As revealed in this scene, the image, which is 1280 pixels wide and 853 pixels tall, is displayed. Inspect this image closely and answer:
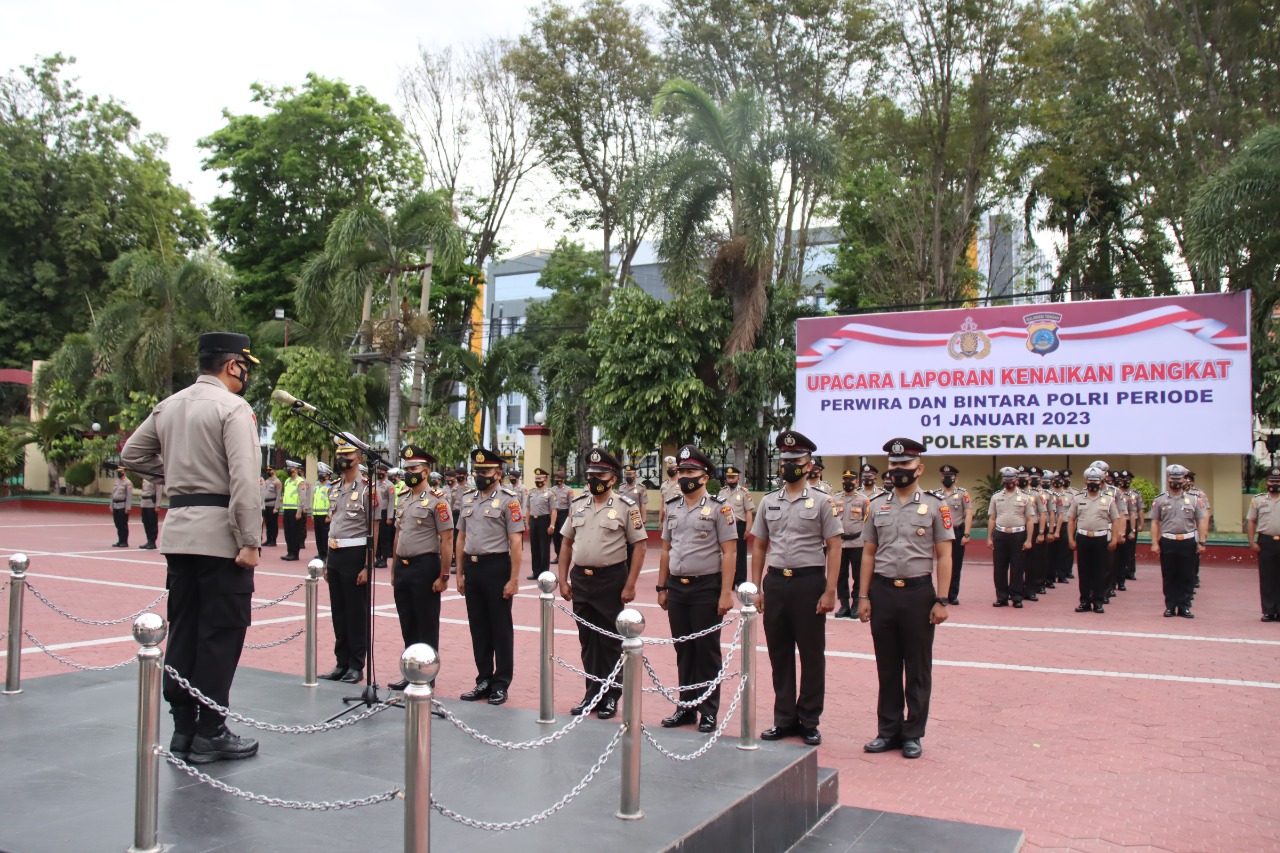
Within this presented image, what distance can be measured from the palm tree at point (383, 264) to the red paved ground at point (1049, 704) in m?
9.15

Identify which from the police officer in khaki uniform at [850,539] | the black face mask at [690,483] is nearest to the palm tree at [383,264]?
the police officer in khaki uniform at [850,539]

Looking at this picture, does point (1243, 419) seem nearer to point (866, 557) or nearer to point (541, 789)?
point (866, 557)

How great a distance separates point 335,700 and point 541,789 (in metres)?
2.42

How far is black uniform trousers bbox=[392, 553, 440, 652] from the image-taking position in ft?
25.8

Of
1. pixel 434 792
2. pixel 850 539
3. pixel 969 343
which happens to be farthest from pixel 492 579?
pixel 969 343

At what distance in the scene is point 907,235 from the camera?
27.7 m

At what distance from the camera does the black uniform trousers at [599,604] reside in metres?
7.34

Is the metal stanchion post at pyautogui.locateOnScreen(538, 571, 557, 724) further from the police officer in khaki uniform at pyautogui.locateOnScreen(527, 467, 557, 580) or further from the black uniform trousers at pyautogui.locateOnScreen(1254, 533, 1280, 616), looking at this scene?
the police officer in khaki uniform at pyautogui.locateOnScreen(527, 467, 557, 580)

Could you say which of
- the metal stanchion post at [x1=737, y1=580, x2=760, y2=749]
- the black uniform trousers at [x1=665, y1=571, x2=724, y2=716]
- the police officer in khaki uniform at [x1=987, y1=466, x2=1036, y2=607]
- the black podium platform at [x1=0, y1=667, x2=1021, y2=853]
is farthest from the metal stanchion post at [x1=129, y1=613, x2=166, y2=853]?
the police officer in khaki uniform at [x1=987, y1=466, x2=1036, y2=607]

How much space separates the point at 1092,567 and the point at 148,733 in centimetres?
1235

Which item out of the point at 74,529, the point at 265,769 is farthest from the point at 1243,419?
the point at 74,529

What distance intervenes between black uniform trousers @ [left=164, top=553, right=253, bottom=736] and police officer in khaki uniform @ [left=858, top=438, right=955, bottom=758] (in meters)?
3.68

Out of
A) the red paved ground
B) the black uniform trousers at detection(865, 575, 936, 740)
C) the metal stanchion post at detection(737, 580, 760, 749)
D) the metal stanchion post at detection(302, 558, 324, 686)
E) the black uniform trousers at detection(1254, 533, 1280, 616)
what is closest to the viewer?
the red paved ground

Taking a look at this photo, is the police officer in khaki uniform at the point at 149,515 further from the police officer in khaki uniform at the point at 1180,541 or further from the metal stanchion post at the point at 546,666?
the police officer in khaki uniform at the point at 1180,541
